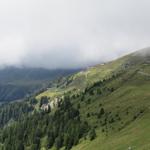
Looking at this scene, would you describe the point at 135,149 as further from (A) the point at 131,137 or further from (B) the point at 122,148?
(A) the point at 131,137

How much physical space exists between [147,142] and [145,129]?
31.1 meters

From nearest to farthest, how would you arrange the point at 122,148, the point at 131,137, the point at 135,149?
1. the point at 135,149
2. the point at 122,148
3. the point at 131,137

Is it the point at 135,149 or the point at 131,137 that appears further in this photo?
the point at 131,137

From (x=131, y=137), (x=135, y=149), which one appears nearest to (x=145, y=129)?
(x=131, y=137)

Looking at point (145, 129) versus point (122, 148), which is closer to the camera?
point (122, 148)

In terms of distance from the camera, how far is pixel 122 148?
6865 inches

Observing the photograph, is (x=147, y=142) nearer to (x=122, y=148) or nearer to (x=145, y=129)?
(x=122, y=148)

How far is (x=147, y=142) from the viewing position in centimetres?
16400

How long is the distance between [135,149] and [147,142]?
814 centimetres

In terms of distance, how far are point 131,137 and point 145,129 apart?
357 inches

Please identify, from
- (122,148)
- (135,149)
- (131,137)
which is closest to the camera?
(135,149)

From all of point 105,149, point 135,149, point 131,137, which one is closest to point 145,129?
point 131,137

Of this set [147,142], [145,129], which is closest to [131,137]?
[145,129]

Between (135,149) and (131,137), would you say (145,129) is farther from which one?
(135,149)
